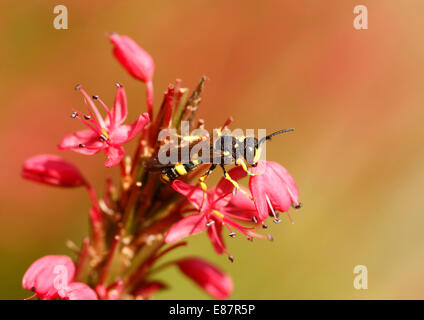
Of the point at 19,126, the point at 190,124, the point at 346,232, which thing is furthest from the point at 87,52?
the point at 190,124

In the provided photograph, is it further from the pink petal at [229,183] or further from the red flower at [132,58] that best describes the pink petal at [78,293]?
the red flower at [132,58]

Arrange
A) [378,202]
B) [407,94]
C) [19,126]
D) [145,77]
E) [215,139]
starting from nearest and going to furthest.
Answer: [215,139]
[145,77]
[378,202]
[19,126]
[407,94]

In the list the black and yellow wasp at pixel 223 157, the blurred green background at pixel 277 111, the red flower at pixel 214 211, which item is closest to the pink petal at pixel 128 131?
the black and yellow wasp at pixel 223 157

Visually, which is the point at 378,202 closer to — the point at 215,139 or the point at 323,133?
the point at 323,133

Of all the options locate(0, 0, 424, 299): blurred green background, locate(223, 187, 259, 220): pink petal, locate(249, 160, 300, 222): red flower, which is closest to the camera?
locate(249, 160, 300, 222): red flower

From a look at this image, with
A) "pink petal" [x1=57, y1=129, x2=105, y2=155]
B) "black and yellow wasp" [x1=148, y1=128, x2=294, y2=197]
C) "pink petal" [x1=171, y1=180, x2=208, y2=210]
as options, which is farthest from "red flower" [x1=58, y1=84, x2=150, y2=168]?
"pink petal" [x1=171, y1=180, x2=208, y2=210]

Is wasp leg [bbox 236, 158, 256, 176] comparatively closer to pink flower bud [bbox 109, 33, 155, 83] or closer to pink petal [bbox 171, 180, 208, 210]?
pink petal [bbox 171, 180, 208, 210]

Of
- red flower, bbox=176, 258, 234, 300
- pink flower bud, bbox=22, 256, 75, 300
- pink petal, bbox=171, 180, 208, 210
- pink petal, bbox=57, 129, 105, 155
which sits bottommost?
red flower, bbox=176, 258, 234, 300
